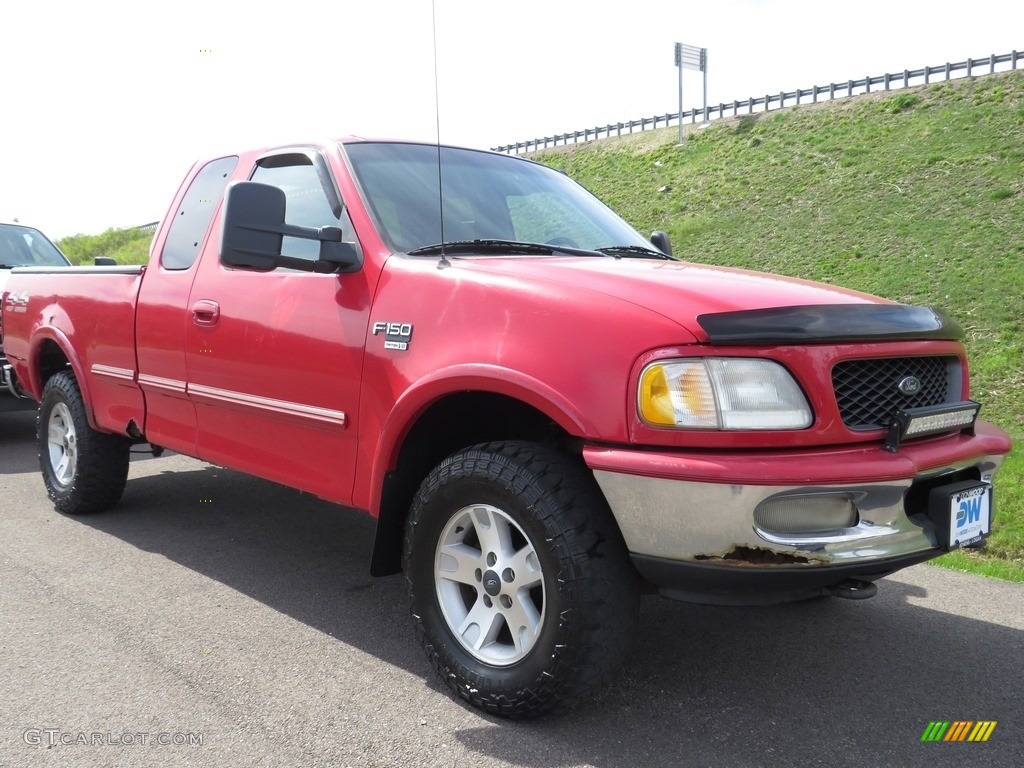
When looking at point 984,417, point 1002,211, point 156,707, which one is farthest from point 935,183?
point 156,707

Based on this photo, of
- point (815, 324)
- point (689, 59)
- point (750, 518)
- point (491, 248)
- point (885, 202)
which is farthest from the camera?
point (689, 59)

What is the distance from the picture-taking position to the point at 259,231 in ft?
10.6

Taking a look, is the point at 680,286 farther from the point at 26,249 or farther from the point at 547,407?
the point at 26,249

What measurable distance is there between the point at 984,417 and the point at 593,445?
756cm

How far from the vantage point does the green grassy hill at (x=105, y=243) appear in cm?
3725

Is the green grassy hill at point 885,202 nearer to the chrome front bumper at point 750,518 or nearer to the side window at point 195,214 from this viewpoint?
the chrome front bumper at point 750,518

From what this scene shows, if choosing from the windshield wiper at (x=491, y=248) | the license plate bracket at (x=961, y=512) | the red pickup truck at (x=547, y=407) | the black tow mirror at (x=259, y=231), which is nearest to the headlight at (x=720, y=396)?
the red pickup truck at (x=547, y=407)

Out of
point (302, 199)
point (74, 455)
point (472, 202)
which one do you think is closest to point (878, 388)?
point (472, 202)

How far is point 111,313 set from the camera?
4.85 metres

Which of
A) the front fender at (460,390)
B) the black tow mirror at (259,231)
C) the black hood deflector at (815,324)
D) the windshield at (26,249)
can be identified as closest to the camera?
the black hood deflector at (815,324)

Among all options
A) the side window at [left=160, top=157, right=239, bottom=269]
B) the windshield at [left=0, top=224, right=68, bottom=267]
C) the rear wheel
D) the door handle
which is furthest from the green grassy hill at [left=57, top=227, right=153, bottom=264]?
the door handle

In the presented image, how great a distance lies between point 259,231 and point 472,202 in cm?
96

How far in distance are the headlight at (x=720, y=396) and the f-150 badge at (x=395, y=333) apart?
3.12ft

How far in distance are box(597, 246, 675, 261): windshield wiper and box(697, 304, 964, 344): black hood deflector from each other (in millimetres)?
1261
